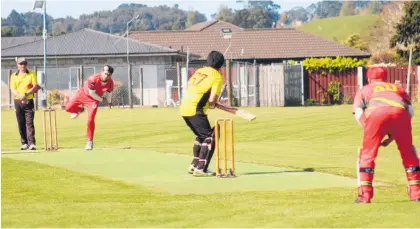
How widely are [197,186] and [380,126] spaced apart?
3.76 metres

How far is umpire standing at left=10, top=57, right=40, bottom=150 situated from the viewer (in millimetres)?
23562

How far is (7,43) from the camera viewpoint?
77688mm

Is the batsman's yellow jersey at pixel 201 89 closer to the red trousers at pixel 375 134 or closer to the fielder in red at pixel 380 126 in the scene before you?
the fielder in red at pixel 380 126

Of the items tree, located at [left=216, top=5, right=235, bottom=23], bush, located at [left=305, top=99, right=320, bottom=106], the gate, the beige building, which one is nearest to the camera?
the gate

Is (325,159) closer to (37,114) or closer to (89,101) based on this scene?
(89,101)

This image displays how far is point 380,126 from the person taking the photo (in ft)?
44.5

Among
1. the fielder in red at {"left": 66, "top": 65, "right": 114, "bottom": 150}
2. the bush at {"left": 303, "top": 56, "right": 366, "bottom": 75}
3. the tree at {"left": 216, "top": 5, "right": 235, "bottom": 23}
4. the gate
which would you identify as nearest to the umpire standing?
the fielder in red at {"left": 66, "top": 65, "right": 114, "bottom": 150}

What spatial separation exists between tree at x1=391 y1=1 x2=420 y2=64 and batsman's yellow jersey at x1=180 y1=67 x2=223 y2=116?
2036 inches

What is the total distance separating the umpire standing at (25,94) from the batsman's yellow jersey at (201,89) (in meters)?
6.58

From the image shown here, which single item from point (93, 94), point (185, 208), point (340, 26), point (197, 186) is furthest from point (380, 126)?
point (340, 26)

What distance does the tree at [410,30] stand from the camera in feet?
226

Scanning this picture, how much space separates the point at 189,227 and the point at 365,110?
3319 mm

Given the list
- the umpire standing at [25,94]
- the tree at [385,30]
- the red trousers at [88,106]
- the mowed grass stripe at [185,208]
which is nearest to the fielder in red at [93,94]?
the red trousers at [88,106]

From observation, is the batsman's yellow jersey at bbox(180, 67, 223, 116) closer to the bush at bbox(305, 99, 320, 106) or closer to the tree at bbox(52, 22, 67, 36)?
the bush at bbox(305, 99, 320, 106)
